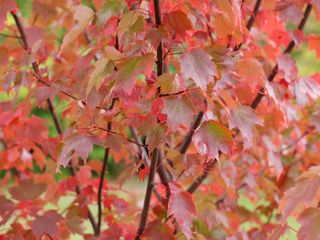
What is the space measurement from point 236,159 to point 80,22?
1.18 meters

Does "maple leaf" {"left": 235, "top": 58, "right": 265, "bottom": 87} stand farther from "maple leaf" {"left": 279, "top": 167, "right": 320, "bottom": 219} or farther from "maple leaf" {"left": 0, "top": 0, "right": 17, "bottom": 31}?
"maple leaf" {"left": 0, "top": 0, "right": 17, "bottom": 31}

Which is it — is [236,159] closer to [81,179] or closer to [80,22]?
[81,179]

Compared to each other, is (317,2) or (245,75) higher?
(317,2)

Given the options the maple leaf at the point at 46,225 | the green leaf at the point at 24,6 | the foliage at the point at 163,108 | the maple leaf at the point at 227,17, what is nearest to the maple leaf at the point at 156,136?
the foliage at the point at 163,108

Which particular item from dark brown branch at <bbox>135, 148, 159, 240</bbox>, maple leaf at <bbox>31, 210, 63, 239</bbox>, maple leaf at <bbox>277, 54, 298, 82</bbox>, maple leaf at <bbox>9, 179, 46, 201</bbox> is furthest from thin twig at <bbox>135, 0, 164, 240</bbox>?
maple leaf at <bbox>277, 54, 298, 82</bbox>

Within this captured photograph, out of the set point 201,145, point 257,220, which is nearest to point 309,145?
point 257,220

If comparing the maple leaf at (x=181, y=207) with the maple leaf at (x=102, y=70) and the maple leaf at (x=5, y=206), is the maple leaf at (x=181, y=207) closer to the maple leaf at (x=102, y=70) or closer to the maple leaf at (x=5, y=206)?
the maple leaf at (x=102, y=70)

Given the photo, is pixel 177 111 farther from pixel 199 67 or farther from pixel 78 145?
pixel 78 145

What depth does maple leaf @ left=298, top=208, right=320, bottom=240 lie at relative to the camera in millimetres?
955

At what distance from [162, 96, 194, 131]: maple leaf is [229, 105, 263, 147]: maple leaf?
0.45 feet

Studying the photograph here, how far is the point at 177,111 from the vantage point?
1.14m

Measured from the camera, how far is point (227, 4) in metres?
1.11

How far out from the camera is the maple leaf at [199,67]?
110cm

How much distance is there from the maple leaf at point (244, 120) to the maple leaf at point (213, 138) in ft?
0.23
